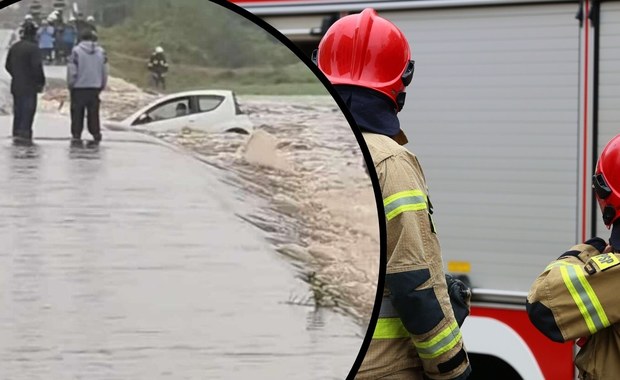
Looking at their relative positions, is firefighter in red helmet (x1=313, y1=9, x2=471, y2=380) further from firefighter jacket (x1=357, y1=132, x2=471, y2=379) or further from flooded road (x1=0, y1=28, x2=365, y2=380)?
flooded road (x1=0, y1=28, x2=365, y2=380)

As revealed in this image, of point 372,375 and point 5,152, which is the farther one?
point 372,375

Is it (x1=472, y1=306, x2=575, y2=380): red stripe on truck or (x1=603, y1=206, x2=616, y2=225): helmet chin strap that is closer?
(x1=603, y1=206, x2=616, y2=225): helmet chin strap

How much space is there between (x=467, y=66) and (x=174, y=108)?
2.80 meters

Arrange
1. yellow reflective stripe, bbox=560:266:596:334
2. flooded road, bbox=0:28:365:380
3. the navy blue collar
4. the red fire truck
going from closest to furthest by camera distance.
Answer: flooded road, bbox=0:28:365:380 → the navy blue collar → yellow reflective stripe, bbox=560:266:596:334 → the red fire truck

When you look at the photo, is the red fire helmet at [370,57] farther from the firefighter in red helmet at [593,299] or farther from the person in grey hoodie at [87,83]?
the person in grey hoodie at [87,83]

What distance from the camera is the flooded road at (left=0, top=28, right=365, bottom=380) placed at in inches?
56.1

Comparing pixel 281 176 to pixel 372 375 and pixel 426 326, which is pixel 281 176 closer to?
pixel 426 326

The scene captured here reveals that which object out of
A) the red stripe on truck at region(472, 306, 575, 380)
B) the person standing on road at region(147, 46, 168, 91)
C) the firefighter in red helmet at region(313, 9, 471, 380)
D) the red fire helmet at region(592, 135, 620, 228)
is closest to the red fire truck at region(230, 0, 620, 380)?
the red stripe on truck at region(472, 306, 575, 380)

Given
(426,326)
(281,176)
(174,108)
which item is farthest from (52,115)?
(426,326)

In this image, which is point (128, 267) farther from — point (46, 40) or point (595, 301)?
point (595, 301)

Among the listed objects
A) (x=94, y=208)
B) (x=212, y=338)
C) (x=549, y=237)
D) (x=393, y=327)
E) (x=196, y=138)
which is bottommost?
(x=549, y=237)

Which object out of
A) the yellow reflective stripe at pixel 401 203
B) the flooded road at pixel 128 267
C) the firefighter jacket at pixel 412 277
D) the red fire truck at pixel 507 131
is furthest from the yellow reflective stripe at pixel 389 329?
the red fire truck at pixel 507 131

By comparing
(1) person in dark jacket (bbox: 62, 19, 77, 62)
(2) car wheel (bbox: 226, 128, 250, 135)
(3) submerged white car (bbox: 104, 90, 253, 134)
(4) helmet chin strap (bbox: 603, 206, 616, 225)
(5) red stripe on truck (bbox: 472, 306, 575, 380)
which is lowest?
(5) red stripe on truck (bbox: 472, 306, 575, 380)

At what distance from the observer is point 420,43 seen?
4.10 meters
